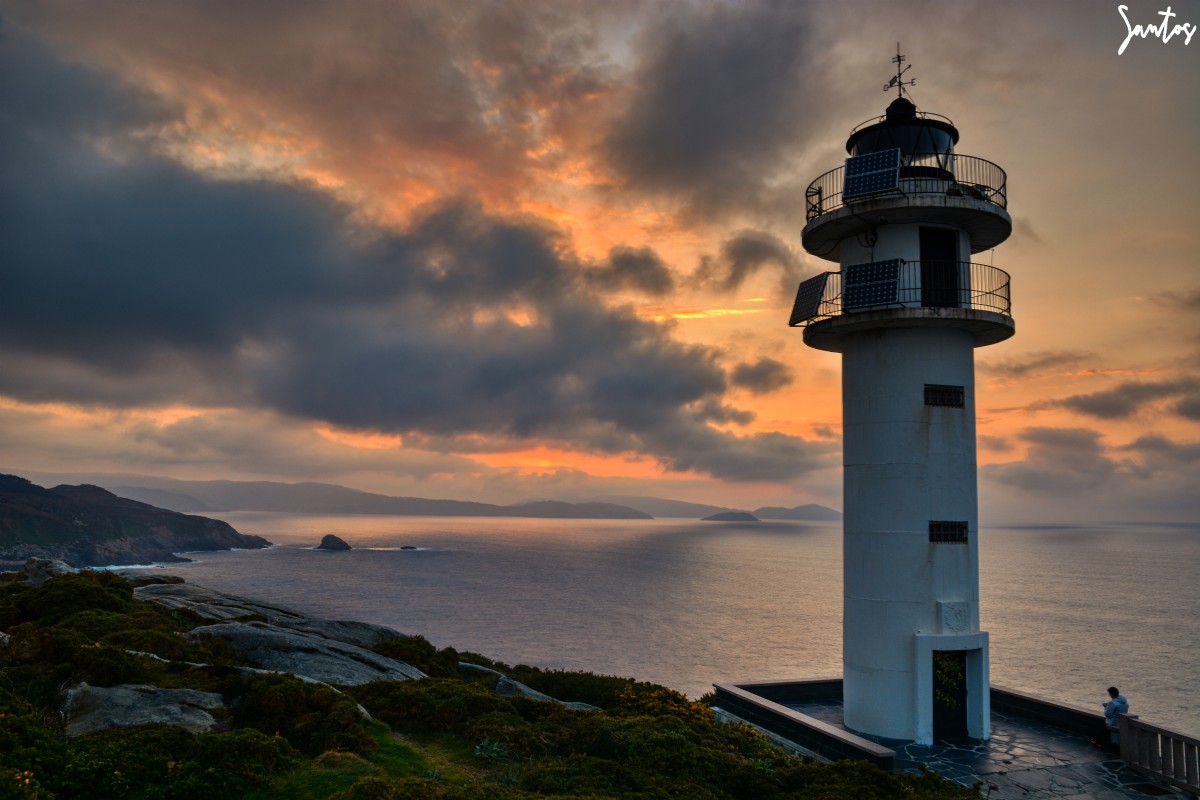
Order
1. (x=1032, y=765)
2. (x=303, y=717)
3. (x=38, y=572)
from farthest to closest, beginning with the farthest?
(x=38, y=572) < (x=1032, y=765) < (x=303, y=717)

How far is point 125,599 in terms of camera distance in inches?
728

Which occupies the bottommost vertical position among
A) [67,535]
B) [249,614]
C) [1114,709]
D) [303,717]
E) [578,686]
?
[67,535]

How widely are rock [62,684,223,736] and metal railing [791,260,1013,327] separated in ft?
53.5

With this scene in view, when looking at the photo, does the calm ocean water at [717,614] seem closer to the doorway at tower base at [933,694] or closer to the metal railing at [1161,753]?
the doorway at tower base at [933,694]

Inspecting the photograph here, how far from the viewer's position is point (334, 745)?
35.8 ft

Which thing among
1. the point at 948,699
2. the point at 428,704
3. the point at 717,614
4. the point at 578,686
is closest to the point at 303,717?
the point at 428,704

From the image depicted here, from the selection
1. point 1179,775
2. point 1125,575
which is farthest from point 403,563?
point 1179,775

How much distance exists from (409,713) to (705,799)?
5.65 metres

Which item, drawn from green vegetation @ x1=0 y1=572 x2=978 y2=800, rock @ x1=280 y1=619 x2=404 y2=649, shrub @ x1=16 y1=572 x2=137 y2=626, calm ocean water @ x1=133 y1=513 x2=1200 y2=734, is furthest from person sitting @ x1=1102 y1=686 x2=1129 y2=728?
calm ocean water @ x1=133 y1=513 x2=1200 y2=734

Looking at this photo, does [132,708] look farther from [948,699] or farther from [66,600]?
[948,699]

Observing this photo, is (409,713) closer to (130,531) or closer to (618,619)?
(618,619)

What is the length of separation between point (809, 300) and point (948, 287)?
3.50 metres

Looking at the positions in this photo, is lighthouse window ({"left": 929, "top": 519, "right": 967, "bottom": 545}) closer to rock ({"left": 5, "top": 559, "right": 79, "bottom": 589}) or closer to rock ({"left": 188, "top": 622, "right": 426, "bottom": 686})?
rock ({"left": 188, "top": 622, "right": 426, "bottom": 686})

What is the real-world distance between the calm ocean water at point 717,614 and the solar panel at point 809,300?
33.9 meters
